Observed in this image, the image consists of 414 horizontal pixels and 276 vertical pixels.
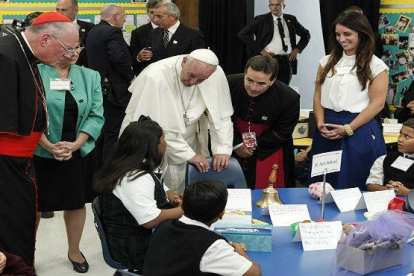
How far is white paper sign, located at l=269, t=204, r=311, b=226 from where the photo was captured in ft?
10.00

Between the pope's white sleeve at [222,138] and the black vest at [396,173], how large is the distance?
983 mm

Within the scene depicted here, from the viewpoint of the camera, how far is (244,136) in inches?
164

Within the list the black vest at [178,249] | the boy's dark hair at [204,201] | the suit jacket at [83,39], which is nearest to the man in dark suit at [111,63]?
the suit jacket at [83,39]

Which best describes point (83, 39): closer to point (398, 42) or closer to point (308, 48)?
point (308, 48)

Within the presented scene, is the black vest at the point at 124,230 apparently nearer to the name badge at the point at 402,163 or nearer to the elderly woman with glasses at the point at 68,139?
the elderly woman with glasses at the point at 68,139

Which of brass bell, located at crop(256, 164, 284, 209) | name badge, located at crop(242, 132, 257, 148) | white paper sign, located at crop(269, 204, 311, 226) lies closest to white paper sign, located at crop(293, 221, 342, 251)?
white paper sign, located at crop(269, 204, 311, 226)

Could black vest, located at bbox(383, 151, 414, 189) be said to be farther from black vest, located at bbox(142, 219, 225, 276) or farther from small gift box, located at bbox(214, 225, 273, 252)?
black vest, located at bbox(142, 219, 225, 276)

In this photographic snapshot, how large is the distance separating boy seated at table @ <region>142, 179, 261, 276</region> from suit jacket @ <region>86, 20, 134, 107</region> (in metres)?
3.65

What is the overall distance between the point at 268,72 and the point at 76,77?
1202mm

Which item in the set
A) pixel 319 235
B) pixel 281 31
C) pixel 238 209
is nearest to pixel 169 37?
pixel 281 31

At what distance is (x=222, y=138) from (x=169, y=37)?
2.60m

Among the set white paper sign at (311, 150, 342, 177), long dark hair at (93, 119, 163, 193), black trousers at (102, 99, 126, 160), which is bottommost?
black trousers at (102, 99, 126, 160)

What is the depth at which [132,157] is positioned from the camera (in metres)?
3.02

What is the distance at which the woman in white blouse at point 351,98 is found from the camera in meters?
4.11
